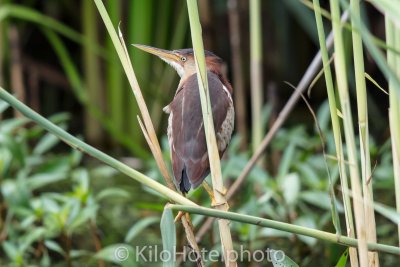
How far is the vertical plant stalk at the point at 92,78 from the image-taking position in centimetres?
395

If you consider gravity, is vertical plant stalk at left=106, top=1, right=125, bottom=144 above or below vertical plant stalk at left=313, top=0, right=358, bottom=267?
below

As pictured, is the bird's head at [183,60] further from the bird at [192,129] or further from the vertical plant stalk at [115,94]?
the vertical plant stalk at [115,94]

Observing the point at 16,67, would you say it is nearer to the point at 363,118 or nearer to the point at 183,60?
the point at 183,60

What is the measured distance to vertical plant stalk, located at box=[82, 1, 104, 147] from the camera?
155 inches

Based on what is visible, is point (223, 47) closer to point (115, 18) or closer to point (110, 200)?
point (115, 18)

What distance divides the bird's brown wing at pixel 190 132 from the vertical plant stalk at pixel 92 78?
1.92 m

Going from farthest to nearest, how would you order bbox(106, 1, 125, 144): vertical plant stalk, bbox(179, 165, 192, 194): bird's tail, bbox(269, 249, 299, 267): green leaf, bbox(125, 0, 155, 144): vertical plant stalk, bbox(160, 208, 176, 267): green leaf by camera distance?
bbox(106, 1, 125, 144): vertical plant stalk → bbox(125, 0, 155, 144): vertical plant stalk → bbox(179, 165, 192, 194): bird's tail → bbox(269, 249, 299, 267): green leaf → bbox(160, 208, 176, 267): green leaf

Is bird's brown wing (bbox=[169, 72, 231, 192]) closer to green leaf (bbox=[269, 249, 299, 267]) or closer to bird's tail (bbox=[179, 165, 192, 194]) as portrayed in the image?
bird's tail (bbox=[179, 165, 192, 194])

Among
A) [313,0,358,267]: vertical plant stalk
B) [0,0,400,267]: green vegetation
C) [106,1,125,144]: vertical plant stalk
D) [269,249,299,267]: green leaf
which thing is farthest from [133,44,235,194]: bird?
[106,1,125,144]: vertical plant stalk

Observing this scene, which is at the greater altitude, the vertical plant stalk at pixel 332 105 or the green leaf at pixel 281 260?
the vertical plant stalk at pixel 332 105

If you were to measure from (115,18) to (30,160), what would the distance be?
0.89 metres

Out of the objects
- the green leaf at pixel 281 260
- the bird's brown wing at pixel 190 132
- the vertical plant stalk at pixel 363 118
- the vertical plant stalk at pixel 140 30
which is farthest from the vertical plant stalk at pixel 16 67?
the vertical plant stalk at pixel 363 118

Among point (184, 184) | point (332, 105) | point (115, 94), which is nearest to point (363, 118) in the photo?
point (332, 105)

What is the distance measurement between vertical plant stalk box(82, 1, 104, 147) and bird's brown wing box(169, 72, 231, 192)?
1922 mm
